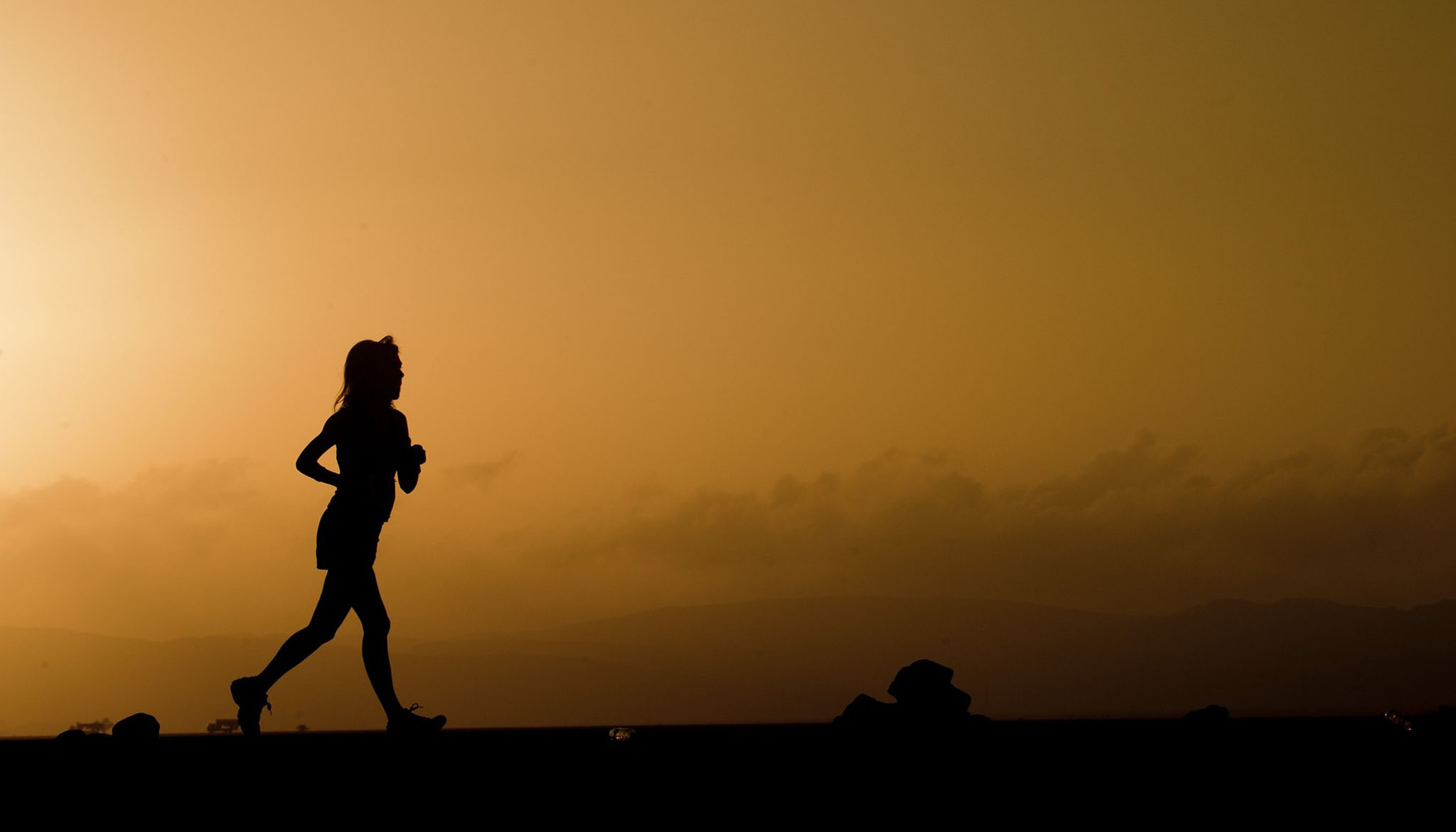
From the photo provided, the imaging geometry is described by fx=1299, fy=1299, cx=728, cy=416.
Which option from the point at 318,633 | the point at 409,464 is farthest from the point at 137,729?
the point at 409,464

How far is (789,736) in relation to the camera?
6590mm

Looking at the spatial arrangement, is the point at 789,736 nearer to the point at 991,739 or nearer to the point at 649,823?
the point at 991,739

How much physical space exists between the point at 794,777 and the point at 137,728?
4.17 metres

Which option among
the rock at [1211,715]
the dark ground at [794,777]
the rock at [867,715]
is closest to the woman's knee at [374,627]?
the dark ground at [794,777]

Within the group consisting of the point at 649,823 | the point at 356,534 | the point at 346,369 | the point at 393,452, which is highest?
the point at 346,369

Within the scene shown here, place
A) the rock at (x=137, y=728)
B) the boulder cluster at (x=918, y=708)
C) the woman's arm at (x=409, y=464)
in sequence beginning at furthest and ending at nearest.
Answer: the woman's arm at (x=409, y=464) → the rock at (x=137, y=728) → the boulder cluster at (x=918, y=708)

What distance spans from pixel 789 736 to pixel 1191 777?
2371 mm

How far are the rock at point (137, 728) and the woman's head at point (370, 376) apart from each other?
210cm

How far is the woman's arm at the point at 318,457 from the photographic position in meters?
7.85

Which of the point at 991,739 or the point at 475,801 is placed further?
the point at 991,739

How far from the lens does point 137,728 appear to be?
713 cm

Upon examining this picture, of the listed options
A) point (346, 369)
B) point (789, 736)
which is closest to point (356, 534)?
point (346, 369)

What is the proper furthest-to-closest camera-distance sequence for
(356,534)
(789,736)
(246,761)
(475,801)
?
(356,534), (789,736), (246,761), (475,801)

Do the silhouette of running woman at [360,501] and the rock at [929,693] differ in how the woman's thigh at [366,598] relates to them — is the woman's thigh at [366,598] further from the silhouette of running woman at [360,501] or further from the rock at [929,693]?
the rock at [929,693]
